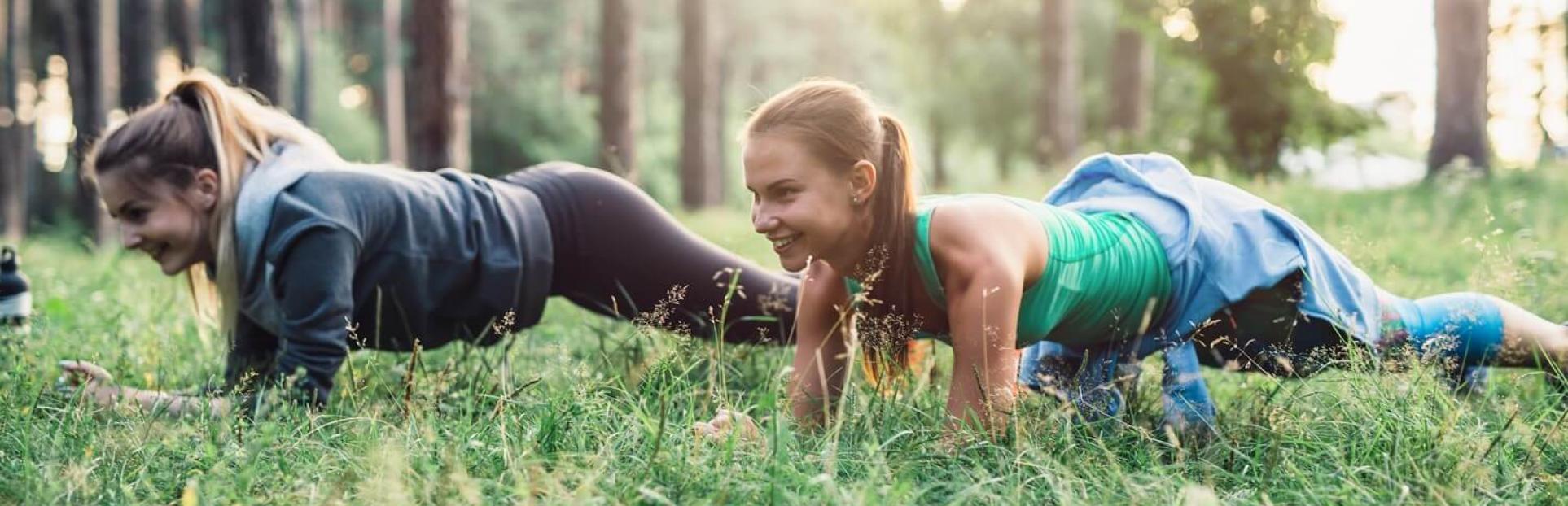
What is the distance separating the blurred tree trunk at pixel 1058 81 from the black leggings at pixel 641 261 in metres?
13.2

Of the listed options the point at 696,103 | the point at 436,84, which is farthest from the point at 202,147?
the point at 696,103

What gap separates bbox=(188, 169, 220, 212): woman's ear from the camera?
3676 mm

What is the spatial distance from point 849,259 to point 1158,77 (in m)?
27.6

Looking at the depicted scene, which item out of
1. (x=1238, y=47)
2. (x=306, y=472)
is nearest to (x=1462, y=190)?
(x=1238, y=47)

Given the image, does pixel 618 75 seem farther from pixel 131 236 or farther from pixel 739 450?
pixel 739 450

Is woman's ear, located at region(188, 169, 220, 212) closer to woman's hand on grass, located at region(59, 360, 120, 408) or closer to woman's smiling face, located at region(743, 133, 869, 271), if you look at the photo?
woman's hand on grass, located at region(59, 360, 120, 408)

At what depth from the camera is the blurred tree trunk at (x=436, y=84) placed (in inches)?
363

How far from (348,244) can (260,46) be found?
7.29 m

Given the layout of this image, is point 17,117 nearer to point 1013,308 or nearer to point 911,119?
point 1013,308

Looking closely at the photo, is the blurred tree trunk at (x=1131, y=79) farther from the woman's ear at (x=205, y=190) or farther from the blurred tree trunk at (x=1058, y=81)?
the woman's ear at (x=205, y=190)

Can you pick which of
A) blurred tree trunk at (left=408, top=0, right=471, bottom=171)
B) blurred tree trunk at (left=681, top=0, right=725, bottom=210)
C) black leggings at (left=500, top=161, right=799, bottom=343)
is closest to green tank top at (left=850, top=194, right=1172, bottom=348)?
black leggings at (left=500, top=161, right=799, bottom=343)

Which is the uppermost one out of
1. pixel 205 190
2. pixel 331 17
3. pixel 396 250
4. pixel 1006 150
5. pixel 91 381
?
pixel 205 190

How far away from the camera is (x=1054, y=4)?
1695 centimetres

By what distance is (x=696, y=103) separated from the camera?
58.6 feet
